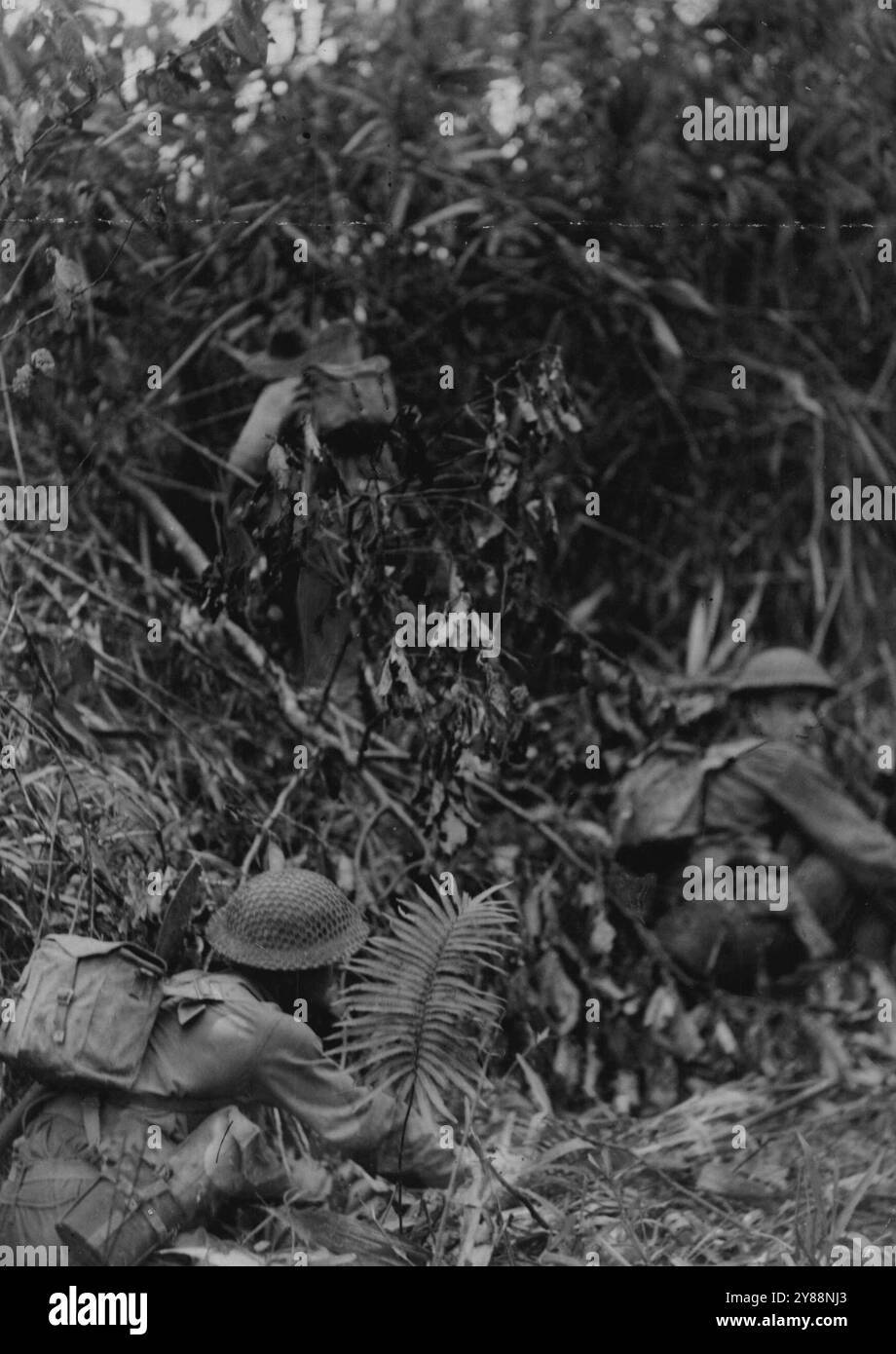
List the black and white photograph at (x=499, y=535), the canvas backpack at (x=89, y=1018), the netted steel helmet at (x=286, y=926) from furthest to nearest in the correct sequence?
the black and white photograph at (x=499, y=535), the netted steel helmet at (x=286, y=926), the canvas backpack at (x=89, y=1018)

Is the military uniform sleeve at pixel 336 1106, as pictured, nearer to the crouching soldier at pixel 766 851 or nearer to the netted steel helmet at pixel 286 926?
the netted steel helmet at pixel 286 926

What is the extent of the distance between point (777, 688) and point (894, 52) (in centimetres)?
177

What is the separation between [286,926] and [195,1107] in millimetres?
488

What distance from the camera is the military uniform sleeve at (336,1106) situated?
411 centimetres

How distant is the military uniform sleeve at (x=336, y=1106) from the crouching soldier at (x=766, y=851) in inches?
33.0

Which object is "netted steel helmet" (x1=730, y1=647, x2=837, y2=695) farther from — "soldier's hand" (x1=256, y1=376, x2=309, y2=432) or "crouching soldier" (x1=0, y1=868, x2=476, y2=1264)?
"soldier's hand" (x1=256, y1=376, x2=309, y2=432)

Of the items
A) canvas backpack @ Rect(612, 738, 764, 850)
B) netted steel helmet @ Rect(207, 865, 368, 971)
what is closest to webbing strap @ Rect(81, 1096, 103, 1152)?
netted steel helmet @ Rect(207, 865, 368, 971)

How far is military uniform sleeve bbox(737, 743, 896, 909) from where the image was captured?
175 inches

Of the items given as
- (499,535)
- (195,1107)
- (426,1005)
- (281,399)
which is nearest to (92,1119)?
(195,1107)

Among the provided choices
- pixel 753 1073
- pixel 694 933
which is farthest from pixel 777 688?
pixel 753 1073

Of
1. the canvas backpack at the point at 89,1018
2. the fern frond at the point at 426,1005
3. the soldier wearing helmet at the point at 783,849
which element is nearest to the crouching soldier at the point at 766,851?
the soldier wearing helmet at the point at 783,849

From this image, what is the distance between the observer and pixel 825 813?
445 centimetres

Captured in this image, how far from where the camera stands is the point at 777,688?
4.49 metres
